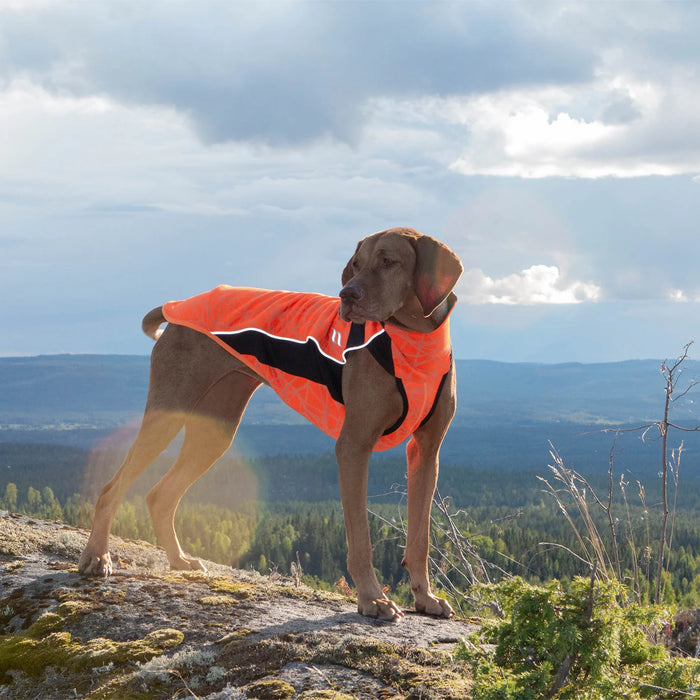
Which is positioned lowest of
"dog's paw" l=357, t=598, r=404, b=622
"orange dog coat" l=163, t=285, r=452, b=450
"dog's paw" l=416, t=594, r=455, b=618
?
"dog's paw" l=416, t=594, r=455, b=618

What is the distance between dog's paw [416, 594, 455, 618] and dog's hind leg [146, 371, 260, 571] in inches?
97.4

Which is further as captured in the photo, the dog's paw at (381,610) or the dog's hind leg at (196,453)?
the dog's hind leg at (196,453)

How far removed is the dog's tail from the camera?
759 centimetres

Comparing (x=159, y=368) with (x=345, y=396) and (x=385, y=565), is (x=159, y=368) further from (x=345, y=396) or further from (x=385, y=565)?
(x=385, y=565)

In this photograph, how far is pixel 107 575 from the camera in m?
6.45

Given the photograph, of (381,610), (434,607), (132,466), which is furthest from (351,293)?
(132,466)

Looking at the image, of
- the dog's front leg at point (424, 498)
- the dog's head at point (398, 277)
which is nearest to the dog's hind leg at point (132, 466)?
the dog's front leg at point (424, 498)

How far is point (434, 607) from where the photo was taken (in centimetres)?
575

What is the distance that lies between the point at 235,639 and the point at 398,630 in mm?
1085

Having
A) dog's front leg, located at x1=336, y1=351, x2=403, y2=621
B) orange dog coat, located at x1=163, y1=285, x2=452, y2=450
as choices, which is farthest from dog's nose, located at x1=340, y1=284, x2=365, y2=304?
dog's front leg, located at x1=336, y1=351, x2=403, y2=621

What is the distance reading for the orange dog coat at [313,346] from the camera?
5.58 m

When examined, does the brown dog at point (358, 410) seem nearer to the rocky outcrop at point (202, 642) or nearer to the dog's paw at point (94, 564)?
the dog's paw at point (94, 564)

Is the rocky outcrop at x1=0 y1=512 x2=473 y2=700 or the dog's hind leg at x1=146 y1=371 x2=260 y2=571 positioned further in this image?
the dog's hind leg at x1=146 y1=371 x2=260 y2=571

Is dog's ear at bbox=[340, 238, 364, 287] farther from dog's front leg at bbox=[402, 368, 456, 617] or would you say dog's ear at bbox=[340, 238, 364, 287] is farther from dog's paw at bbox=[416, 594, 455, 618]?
dog's paw at bbox=[416, 594, 455, 618]
